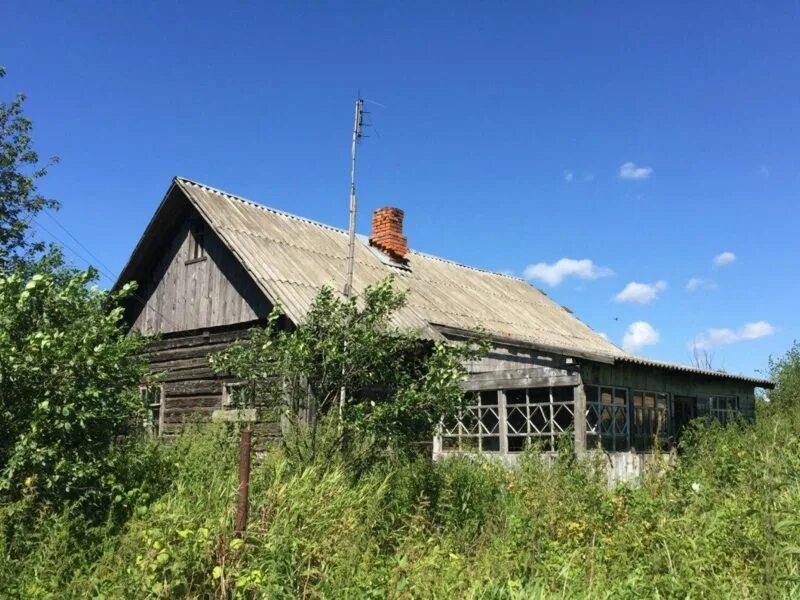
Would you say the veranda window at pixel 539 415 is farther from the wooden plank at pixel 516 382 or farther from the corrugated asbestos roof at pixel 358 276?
the corrugated asbestos roof at pixel 358 276

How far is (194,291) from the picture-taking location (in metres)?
14.3

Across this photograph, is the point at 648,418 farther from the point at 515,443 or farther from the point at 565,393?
the point at 515,443

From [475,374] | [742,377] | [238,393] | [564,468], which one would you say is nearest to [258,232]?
[475,374]

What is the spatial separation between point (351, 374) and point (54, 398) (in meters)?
2.89

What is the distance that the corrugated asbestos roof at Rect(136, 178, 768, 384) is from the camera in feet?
41.8

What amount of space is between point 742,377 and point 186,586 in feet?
54.0

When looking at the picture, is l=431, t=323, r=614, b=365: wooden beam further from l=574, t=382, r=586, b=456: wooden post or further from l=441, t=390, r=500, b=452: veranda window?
l=441, t=390, r=500, b=452: veranda window

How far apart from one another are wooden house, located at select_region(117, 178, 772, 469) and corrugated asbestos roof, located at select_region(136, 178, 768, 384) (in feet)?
0.15

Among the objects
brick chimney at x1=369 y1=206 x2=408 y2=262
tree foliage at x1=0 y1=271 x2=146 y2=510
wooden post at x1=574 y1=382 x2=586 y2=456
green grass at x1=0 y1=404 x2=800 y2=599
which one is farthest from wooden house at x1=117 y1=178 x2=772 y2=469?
tree foliage at x1=0 y1=271 x2=146 y2=510

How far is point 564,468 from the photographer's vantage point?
30.4 feet

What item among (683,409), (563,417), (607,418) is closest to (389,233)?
Answer: (563,417)

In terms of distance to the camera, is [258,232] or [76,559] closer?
[76,559]

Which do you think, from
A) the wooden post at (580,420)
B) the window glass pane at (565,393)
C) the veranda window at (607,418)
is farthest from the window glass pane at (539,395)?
the wooden post at (580,420)

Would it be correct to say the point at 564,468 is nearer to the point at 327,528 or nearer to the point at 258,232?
the point at 327,528
